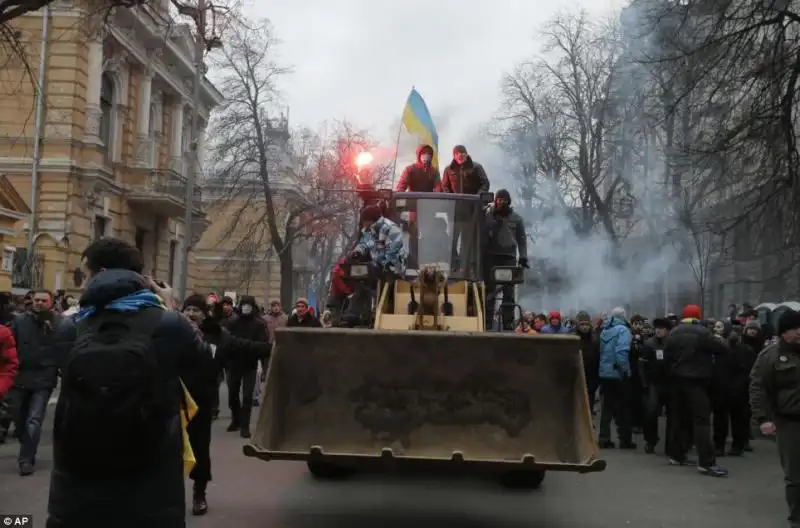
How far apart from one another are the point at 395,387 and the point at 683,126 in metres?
12.9

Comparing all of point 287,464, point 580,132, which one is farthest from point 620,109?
point 287,464

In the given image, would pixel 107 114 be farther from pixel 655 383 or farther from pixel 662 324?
pixel 655 383

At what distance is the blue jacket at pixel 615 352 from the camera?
11.0 metres

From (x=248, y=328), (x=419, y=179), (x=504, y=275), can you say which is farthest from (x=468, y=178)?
(x=248, y=328)

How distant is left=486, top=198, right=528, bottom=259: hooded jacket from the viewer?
9.38 m

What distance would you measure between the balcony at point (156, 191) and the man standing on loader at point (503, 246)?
Answer: 68.9ft

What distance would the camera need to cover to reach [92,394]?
298cm

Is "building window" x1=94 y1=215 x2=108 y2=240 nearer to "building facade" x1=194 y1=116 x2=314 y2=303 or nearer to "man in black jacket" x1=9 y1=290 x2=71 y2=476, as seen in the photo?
"building facade" x1=194 y1=116 x2=314 y2=303

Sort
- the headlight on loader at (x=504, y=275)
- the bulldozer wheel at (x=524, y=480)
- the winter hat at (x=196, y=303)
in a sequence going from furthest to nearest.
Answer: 1. the headlight on loader at (x=504, y=275)
2. the bulldozer wheel at (x=524, y=480)
3. the winter hat at (x=196, y=303)

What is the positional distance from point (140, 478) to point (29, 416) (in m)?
6.04

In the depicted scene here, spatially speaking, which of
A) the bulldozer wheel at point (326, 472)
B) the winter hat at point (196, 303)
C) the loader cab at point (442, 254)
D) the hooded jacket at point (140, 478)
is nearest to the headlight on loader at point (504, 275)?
the loader cab at point (442, 254)

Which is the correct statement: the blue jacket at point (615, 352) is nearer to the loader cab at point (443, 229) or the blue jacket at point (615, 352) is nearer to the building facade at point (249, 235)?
the loader cab at point (443, 229)

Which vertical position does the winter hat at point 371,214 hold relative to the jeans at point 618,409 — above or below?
above

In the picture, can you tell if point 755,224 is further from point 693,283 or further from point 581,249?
point 581,249
